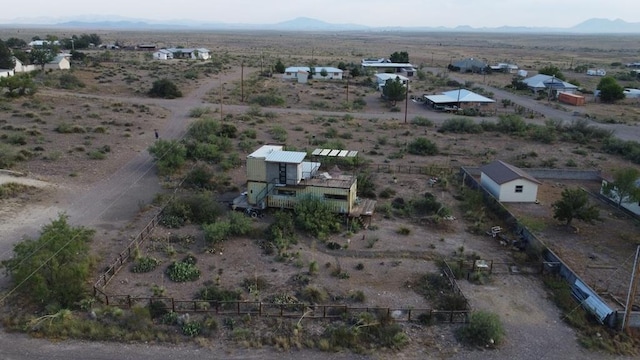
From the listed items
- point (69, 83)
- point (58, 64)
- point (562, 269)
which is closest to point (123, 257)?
point (562, 269)

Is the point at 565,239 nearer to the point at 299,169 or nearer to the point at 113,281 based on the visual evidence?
the point at 299,169

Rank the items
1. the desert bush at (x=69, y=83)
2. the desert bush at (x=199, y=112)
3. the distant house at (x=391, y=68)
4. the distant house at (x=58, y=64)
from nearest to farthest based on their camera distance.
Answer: the desert bush at (x=199, y=112), the desert bush at (x=69, y=83), the distant house at (x=58, y=64), the distant house at (x=391, y=68)

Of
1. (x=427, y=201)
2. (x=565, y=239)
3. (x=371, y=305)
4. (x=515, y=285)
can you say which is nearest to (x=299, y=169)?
(x=427, y=201)

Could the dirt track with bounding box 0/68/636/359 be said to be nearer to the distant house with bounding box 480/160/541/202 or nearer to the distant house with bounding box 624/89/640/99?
the distant house with bounding box 480/160/541/202

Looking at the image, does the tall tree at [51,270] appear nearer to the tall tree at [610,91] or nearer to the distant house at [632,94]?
the tall tree at [610,91]

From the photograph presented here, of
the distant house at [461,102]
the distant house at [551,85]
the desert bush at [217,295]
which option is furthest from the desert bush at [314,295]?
the distant house at [551,85]

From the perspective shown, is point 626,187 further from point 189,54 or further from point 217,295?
point 189,54
